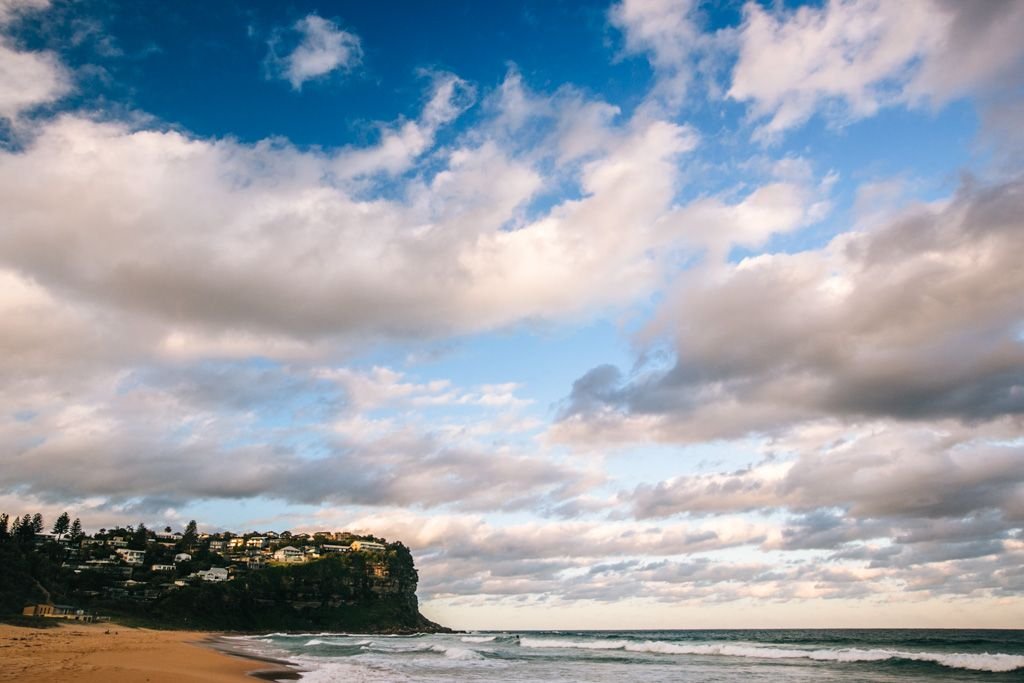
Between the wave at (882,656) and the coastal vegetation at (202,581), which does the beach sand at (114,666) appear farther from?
the coastal vegetation at (202,581)

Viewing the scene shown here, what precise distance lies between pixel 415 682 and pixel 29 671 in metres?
15.7

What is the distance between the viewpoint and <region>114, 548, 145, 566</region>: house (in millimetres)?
147625

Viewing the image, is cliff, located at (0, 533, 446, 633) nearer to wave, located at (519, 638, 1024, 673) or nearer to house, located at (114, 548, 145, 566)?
house, located at (114, 548, 145, 566)

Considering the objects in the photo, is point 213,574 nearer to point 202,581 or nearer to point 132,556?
point 202,581

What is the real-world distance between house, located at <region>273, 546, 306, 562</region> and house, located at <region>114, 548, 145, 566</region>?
34.5 meters

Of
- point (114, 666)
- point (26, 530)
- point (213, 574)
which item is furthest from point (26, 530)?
point (114, 666)

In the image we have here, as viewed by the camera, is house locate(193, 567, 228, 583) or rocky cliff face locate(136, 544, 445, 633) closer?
rocky cliff face locate(136, 544, 445, 633)

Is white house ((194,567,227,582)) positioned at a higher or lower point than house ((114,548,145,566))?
lower

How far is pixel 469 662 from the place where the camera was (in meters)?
49.2

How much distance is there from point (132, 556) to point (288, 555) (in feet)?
140

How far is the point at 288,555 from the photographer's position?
182m

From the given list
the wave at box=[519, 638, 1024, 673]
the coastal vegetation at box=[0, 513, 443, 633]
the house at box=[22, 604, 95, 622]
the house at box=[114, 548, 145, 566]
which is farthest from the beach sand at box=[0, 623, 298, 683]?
the house at box=[114, 548, 145, 566]

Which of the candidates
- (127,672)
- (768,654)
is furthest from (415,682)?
(768,654)

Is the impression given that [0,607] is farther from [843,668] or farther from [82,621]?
[843,668]
